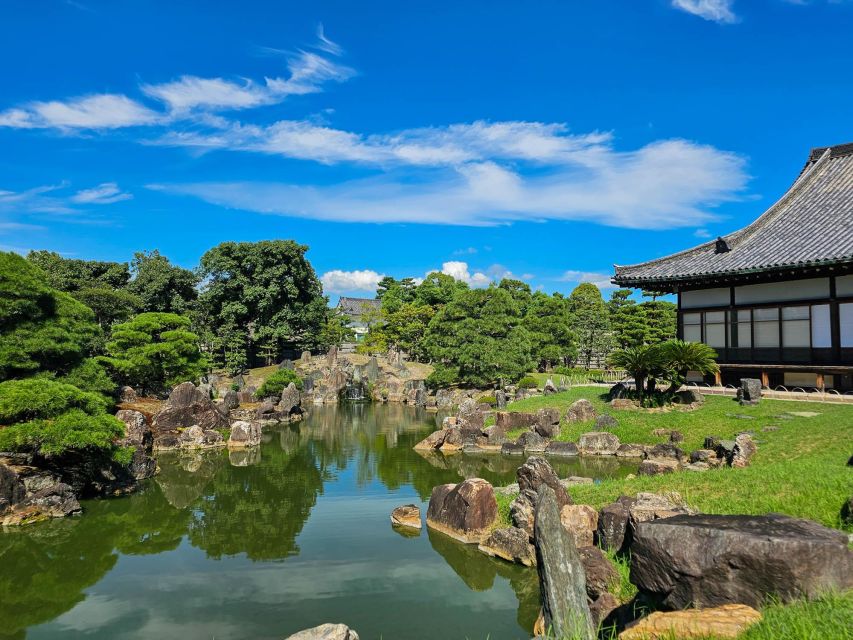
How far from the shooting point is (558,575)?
6.69 m

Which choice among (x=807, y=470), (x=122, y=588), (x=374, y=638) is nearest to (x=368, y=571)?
(x=374, y=638)

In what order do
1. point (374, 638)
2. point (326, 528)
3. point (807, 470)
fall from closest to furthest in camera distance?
1. point (374, 638)
2. point (807, 470)
3. point (326, 528)

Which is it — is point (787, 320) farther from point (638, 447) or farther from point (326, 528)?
point (326, 528)

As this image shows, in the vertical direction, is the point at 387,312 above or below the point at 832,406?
above

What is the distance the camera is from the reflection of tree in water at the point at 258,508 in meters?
12.8

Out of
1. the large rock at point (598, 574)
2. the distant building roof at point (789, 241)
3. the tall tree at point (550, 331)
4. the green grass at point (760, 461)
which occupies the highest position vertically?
the distant building roof at point (789, 241)

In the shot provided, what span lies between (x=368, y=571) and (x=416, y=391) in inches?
1306

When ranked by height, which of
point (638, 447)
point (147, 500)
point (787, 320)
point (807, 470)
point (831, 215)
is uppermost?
point (831, 215)

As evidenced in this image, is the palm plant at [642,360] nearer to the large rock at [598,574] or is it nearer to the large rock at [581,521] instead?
the large rock at [581,521]

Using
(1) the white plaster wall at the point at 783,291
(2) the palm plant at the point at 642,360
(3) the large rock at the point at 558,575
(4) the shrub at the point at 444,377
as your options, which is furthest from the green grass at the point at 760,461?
(4) the shrub at the point at 444,377

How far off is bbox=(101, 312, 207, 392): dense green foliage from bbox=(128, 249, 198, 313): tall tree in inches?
718

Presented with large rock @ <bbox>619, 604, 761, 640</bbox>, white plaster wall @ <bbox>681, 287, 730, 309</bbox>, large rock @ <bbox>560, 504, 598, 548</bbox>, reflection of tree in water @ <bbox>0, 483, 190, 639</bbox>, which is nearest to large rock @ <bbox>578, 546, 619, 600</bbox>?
large rock @ <bbox>560, 504, 598, 548</bbox>

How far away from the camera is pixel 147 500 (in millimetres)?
16875

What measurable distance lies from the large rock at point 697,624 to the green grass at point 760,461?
3.94 m
